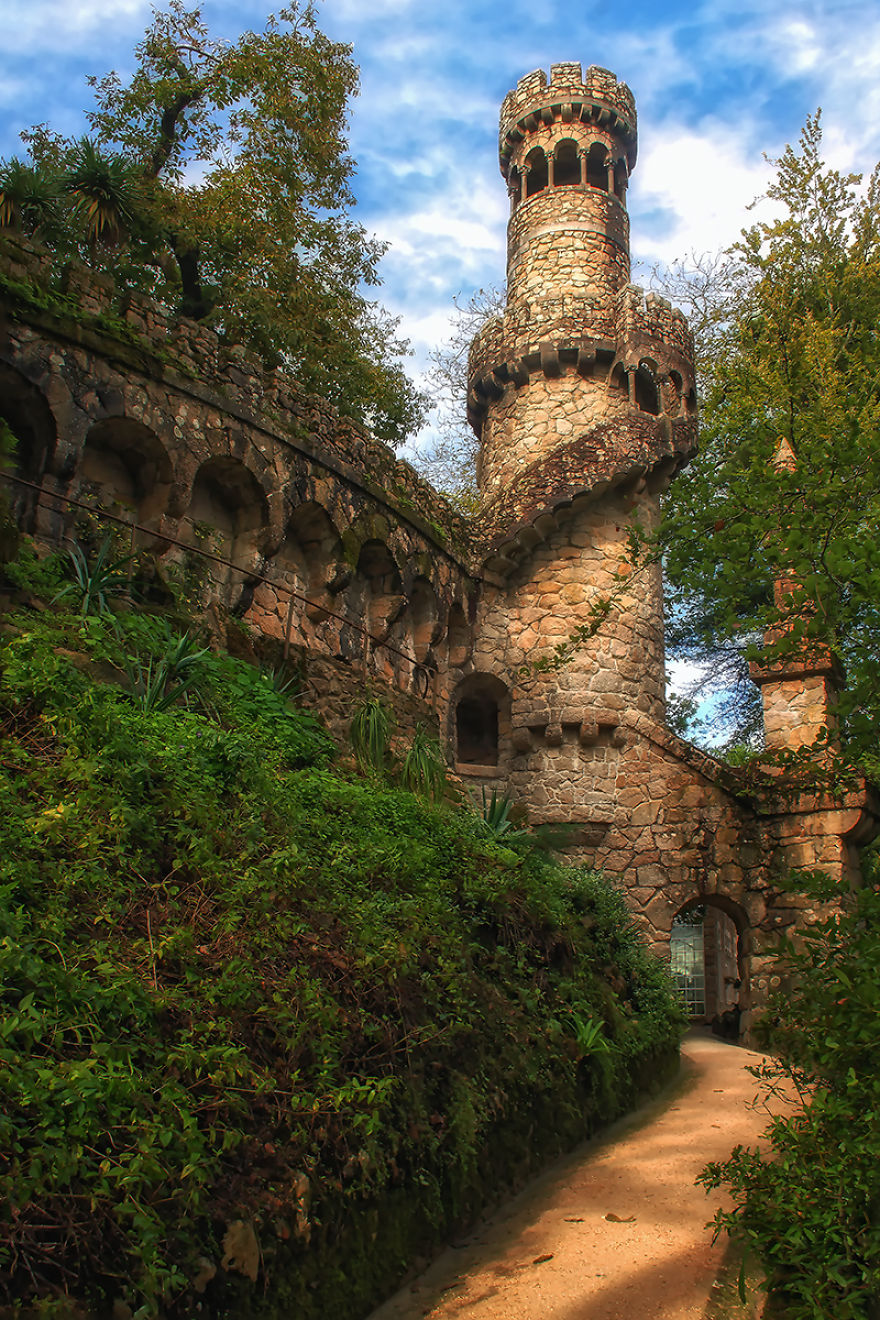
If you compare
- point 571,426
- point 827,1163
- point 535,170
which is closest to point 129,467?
point 571,426

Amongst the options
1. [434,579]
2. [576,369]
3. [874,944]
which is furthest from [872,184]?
[874,944]

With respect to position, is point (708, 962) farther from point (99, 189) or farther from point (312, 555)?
point (99, 189)

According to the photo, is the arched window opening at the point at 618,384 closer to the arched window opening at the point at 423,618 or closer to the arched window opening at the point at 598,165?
the arched window opening at the point at 598,165

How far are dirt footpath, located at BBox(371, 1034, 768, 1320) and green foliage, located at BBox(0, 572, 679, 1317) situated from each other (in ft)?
0.74

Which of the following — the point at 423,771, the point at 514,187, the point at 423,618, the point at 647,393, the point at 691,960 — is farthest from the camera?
the point at 691,960

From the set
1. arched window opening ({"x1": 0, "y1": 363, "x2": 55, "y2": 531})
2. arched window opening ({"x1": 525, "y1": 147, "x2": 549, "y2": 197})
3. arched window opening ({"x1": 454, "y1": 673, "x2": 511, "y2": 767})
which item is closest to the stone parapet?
arched window opening ({"x1": 525, "y1": 147, "x2": 549, "y2": 197})

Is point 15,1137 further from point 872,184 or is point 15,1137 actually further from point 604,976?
point 872,184

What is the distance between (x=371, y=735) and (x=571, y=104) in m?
12.7

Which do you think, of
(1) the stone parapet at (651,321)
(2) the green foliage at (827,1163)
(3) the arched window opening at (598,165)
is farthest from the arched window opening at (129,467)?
(3) the arched window opening at (598,165)

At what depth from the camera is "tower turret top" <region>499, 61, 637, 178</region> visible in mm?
16828

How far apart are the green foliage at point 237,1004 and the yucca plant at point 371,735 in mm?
1266

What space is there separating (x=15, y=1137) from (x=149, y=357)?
24.8ft

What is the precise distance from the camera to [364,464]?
1188 cm

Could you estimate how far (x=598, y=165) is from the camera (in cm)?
1683
